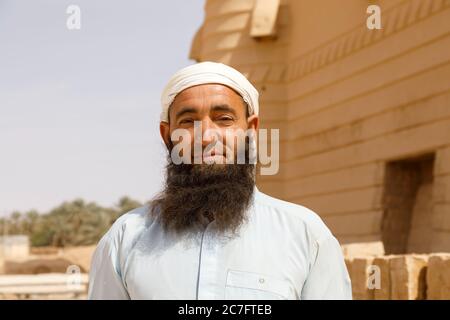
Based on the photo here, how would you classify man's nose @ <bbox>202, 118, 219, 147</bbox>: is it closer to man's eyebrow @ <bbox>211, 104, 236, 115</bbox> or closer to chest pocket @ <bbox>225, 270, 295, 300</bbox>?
man's eyebrow @ <bbox>211, 104, 236, 115</bbox>

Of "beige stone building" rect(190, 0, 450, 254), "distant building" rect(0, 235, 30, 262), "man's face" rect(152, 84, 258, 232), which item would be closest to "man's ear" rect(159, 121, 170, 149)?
"man's face" rect(152, 84, 258, 232)

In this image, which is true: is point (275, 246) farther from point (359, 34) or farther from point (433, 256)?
point (359, 34)

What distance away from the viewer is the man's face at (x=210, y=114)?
2.40m

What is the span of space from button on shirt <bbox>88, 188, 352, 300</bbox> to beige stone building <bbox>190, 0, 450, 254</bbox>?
404 inches

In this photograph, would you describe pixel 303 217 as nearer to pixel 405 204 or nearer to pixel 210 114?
pixel 210 114

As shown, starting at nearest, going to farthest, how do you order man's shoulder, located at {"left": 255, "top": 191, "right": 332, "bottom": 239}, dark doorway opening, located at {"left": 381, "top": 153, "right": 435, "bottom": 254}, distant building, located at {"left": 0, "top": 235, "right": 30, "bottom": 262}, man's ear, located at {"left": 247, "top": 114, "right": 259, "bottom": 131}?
1. man's shoulder, located at {"left": 255, "top": 191, "right": 332, "bottom": 239}
2. man's ear, located at {"left": 247, "top": 114, "right": 259, "bottom": 131}
3. dark doorway opening, located at {"left": 381, "top": 153, "right": 435, "bottom": 254}
4. distant building, located at {"left": 0, "top": 235, "right": 30, "bottom": 262}

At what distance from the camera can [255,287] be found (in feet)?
7.30

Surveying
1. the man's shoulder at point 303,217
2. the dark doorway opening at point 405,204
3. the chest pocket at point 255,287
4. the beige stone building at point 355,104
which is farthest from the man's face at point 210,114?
the dark doorway opening at point 405,204

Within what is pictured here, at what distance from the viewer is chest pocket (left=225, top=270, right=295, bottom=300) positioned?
2205 mm

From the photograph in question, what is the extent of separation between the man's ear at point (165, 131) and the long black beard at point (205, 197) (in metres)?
0.08

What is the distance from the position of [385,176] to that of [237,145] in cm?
1234

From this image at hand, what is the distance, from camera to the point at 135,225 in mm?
2414

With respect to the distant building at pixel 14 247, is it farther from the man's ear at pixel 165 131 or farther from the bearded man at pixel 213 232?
the bearded man at pixel 213 232

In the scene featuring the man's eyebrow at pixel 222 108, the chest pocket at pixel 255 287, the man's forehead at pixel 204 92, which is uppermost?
the man's forehead at pixel 204 92
